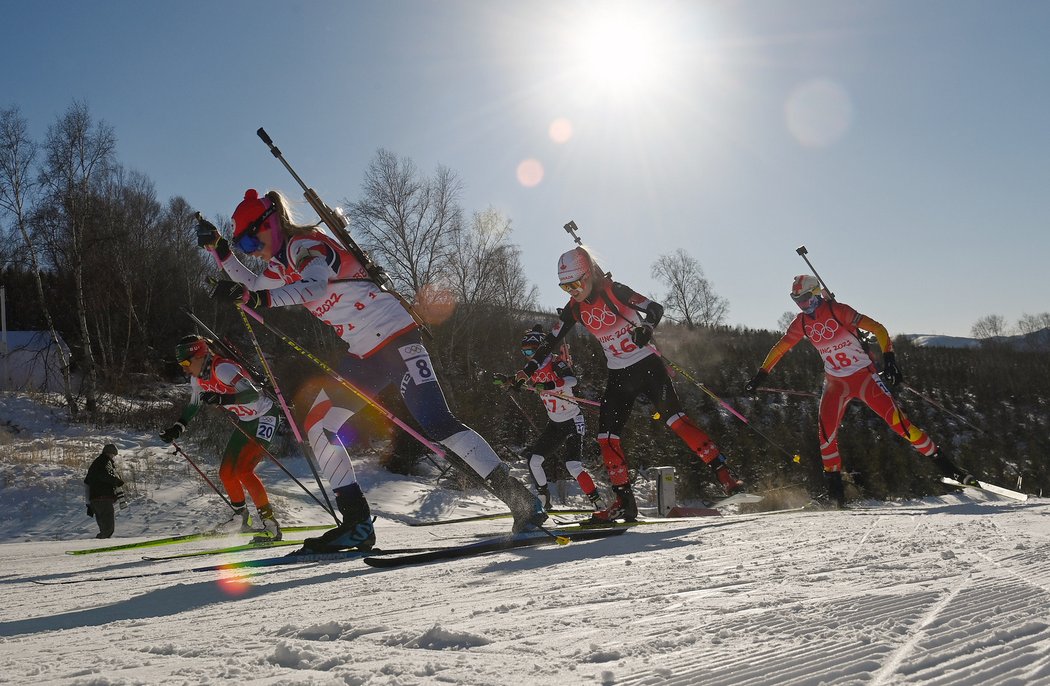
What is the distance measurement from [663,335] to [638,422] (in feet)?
44.4

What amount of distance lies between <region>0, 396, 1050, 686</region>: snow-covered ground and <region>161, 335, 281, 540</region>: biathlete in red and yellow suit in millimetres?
2784

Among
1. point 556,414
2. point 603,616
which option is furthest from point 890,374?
point 603,616

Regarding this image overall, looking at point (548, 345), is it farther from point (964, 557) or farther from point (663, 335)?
point (663, 335)

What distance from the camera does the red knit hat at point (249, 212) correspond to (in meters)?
4.16

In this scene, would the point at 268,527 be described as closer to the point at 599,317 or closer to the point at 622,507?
the point at 622,507

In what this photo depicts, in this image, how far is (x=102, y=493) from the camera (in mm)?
8523

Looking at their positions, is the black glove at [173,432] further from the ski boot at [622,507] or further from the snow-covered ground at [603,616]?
the ski boot at [622,507]

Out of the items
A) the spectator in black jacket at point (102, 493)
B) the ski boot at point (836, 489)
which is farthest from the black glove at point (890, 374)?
the spectator in black jacket at point (102, 493)

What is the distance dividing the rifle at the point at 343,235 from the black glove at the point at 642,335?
191 centimetres

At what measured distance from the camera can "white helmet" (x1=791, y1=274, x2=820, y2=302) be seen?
7.45 meters

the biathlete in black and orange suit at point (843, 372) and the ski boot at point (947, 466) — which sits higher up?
the biathlete in black and orange suit at point (843, 372)

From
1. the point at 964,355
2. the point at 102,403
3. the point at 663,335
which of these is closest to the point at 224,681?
the point at 102,403

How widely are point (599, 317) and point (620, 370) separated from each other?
510 mm

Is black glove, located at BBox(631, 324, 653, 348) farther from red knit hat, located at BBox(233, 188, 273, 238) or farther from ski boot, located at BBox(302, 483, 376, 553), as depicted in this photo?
red knit hat, located at BBox(233, 188, 273, 238)
